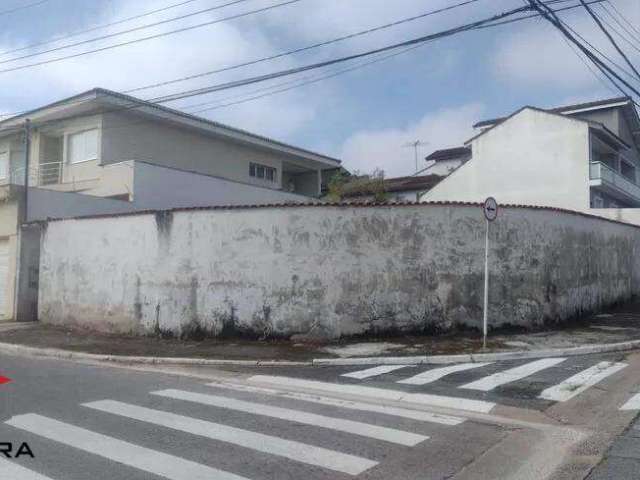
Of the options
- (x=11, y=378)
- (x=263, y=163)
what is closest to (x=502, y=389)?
(x=11, y=378)

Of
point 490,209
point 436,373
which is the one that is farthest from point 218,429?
point 490,209

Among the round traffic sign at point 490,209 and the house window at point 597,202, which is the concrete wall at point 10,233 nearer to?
the round traffic sign at point 490,209

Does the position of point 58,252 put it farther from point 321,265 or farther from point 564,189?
point 564,189

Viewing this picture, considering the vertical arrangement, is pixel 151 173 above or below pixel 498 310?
above

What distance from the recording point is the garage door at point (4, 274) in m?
17.7

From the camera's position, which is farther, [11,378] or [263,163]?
[263,163]

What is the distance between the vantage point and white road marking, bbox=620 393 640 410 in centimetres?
713

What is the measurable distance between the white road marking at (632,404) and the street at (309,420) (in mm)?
84

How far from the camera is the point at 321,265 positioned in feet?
40.8

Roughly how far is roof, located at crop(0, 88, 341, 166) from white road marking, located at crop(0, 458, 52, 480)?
49.2ft

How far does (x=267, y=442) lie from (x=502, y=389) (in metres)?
3.97

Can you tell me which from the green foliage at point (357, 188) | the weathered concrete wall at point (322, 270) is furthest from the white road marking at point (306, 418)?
the green foliage at point (357, 188)

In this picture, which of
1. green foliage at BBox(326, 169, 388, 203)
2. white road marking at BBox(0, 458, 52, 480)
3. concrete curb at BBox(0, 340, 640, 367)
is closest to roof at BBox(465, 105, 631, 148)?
green foliage at BBox(326, 169, 388, 203)

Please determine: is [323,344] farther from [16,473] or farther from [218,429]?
[16,473]
